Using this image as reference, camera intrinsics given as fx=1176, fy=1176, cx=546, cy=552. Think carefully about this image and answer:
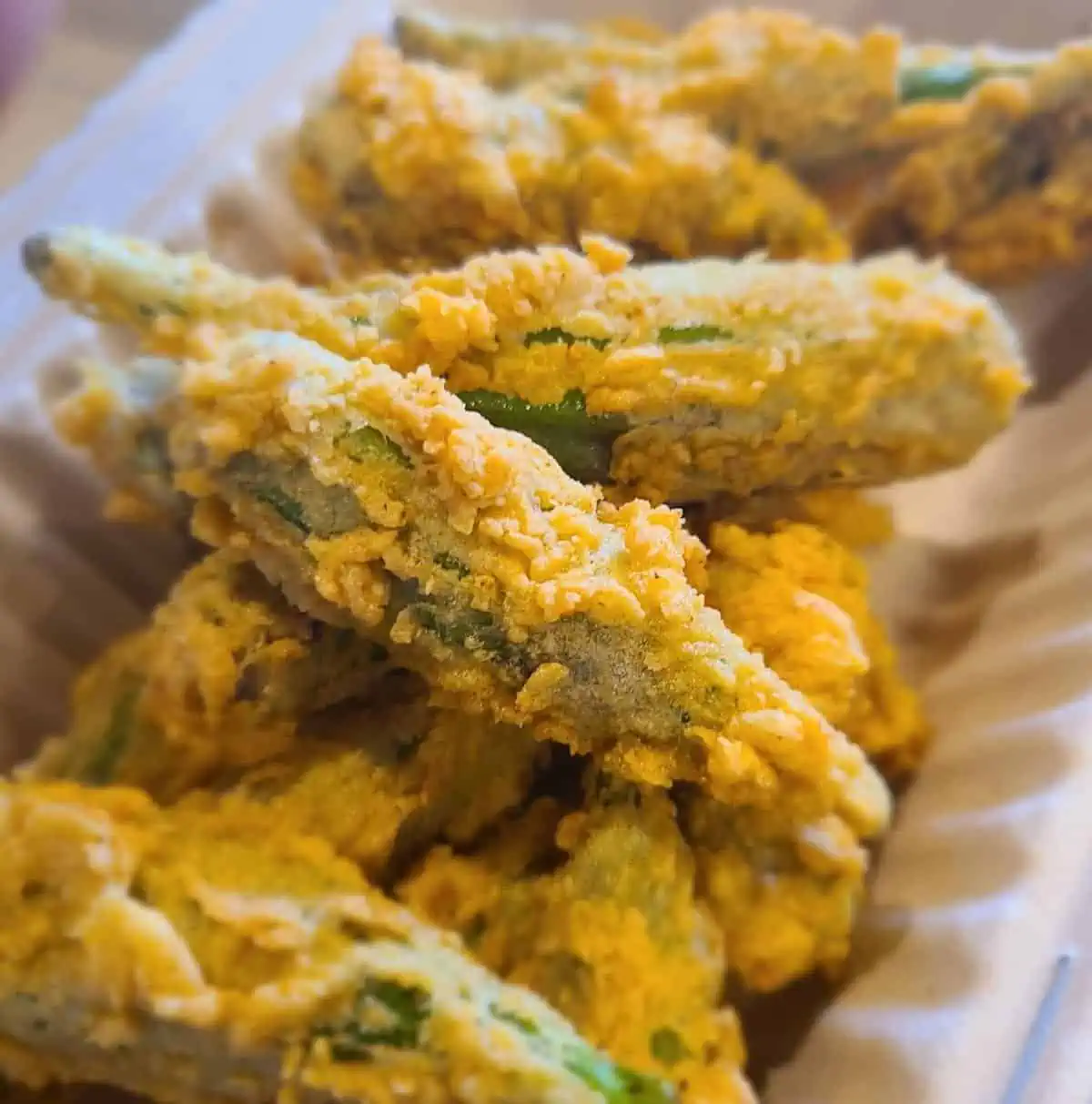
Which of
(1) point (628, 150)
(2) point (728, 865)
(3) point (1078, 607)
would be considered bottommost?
(2) point (728, 865)

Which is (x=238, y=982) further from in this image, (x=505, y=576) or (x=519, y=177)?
(x=519, y=177)

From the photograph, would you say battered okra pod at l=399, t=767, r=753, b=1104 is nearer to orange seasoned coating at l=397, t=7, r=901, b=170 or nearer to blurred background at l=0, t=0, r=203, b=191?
orange seasoned coating at l=397, t=7, r=901, b=170

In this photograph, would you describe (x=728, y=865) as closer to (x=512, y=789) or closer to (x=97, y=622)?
(x=512, y=789)

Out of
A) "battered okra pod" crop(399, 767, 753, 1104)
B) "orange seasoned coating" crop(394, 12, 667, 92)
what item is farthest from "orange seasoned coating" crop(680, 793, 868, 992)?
"orange seasoned coating" crop(394, 12, 667, 92)

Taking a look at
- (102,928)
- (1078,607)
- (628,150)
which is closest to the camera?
(102,928)

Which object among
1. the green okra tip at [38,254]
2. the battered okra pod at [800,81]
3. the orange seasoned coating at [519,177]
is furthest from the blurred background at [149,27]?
the green okra tip at [38,254]

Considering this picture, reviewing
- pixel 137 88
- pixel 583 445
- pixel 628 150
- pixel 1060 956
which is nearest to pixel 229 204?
pixel 137 88
